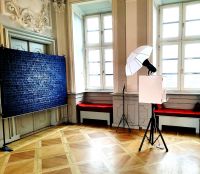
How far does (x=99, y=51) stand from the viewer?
576cm

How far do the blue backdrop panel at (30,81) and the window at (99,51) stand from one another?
956 mm

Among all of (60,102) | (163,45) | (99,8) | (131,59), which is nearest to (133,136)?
(131,59)

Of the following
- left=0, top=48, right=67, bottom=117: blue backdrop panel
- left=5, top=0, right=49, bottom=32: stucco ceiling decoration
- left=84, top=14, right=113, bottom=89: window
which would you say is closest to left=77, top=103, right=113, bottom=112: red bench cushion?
left=0, top=48, right=67, bottom=117: blue backdrop panel

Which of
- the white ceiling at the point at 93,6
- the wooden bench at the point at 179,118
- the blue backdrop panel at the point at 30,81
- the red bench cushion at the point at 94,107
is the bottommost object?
the wooden bench at the point at 179,118

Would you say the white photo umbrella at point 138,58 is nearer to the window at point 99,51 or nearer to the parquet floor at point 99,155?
the parquet floor at point 99,155

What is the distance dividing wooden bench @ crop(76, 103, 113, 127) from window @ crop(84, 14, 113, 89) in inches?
28.4

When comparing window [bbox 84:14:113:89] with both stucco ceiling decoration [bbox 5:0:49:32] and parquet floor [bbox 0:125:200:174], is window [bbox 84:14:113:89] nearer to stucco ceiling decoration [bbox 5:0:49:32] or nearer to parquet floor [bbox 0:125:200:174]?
stucco ceiling decoration [bbox 5:0:49:32]

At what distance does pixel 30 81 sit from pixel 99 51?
7.80ft

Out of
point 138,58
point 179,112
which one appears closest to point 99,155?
point 138,58

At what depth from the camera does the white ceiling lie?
17.0 feet

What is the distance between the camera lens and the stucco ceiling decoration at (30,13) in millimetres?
4085

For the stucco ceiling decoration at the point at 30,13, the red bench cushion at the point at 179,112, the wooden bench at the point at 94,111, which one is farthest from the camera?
the wooden bench at the point at 94,111

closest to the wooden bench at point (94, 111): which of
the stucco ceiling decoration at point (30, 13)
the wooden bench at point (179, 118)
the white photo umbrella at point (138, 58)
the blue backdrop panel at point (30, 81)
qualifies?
the blue backdrop panel at point (30, 81)

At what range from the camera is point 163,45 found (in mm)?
5094
